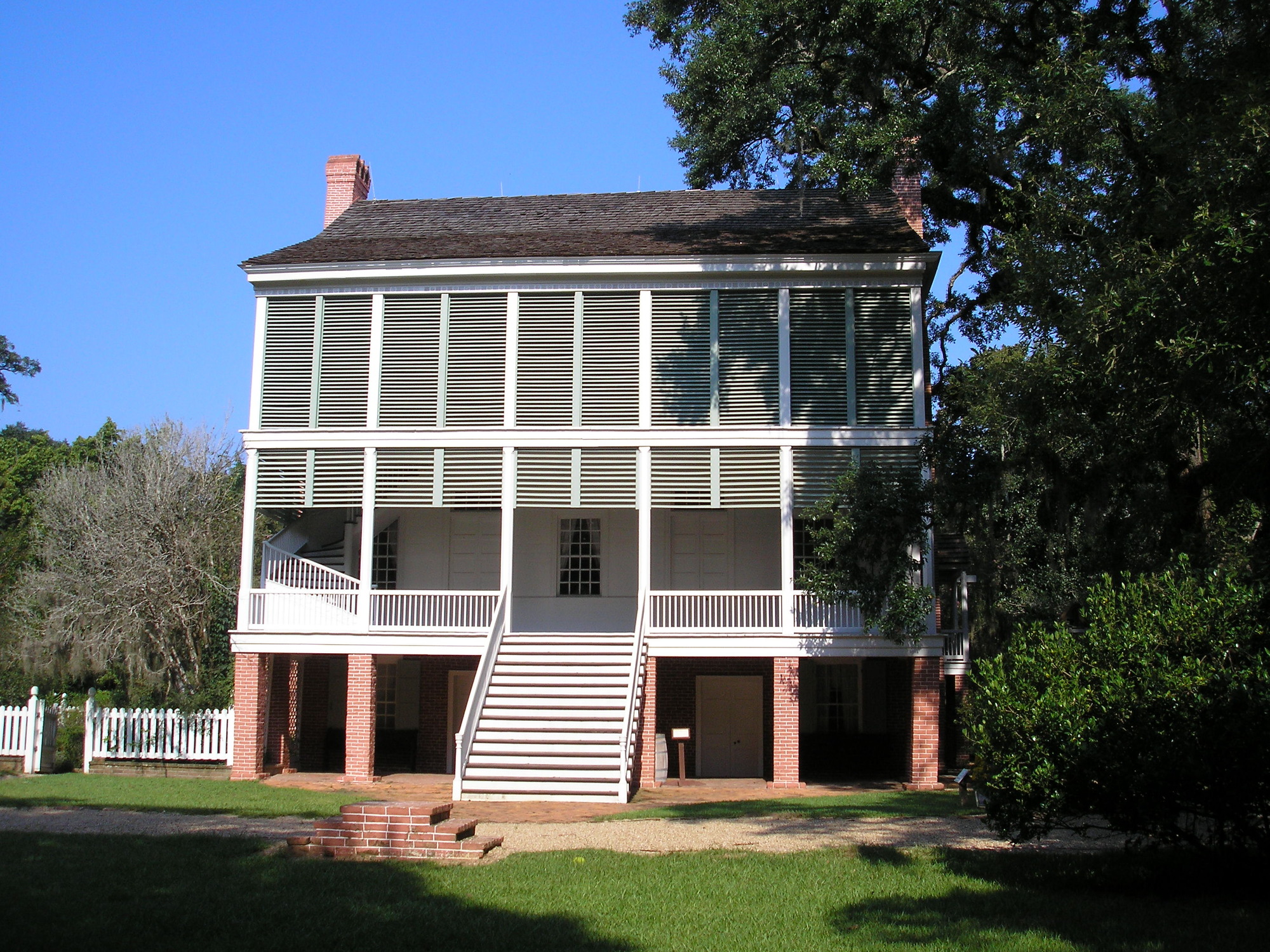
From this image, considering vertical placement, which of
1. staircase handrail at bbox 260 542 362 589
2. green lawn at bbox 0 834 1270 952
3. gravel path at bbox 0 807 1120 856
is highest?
staircase handrail at bbox 260 542 362 589

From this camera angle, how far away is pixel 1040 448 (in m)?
16.0

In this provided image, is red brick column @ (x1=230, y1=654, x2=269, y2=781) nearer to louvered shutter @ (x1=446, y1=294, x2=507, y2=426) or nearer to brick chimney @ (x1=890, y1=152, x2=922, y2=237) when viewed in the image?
louvered shutter @ (x1=446, y1=294, x2=507, y2=426)

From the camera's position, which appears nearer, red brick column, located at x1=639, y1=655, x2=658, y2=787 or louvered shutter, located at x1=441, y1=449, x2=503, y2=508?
red brick column, located at x1=639, y1=655, x2=658, y2=787

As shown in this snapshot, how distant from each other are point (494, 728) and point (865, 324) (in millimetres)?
9704

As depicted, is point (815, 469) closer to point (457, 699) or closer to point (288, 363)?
point (457, 699)

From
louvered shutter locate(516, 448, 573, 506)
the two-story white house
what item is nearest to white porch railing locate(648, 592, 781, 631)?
the two-story white house

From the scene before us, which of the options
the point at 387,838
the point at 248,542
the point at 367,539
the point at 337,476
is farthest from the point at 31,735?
the point at 387,838

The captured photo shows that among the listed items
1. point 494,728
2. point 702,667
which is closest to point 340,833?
point 494,728

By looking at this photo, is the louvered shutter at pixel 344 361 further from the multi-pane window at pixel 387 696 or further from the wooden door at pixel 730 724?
the wooden door at pixel 730 724

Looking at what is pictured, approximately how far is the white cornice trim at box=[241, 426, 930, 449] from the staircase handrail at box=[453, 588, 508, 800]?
2824mm

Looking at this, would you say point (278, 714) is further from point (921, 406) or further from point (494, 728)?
point (921, 406)

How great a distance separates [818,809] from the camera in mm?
15500

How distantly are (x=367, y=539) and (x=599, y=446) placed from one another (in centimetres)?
450

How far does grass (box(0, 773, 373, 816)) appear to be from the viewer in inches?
599
